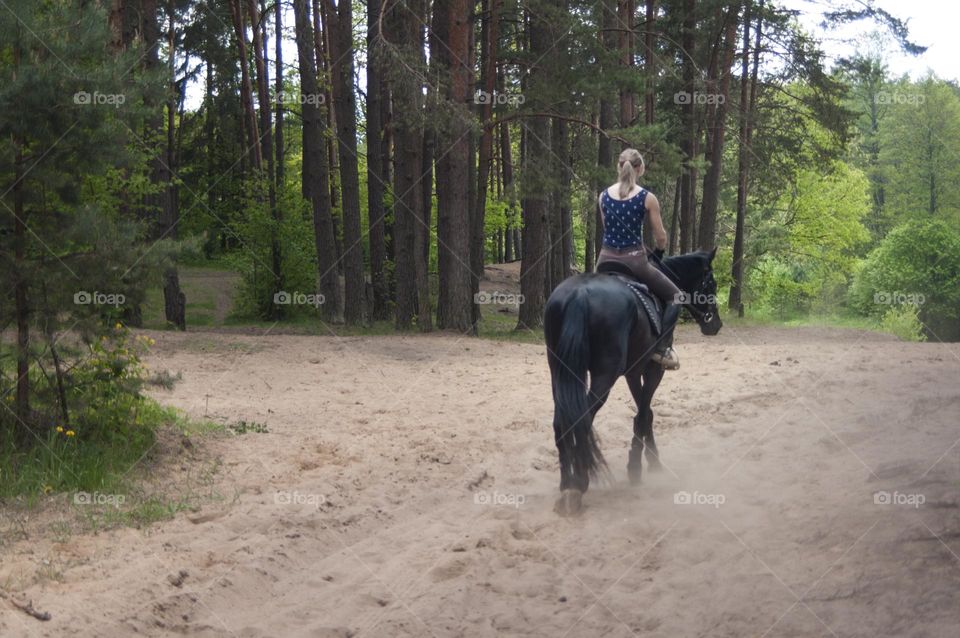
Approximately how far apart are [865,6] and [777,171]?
5.86 metres

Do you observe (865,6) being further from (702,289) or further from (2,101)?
(2,101)

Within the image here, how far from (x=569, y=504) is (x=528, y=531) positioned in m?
0.54

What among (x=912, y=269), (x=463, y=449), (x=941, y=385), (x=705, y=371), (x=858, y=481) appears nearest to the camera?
(x=858, y=481)

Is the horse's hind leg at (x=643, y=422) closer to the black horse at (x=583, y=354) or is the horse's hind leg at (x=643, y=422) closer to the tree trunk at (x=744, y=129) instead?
the black horse at (x=583, y=354)

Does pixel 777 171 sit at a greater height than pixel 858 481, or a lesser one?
greater

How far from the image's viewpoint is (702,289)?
10.1 metres

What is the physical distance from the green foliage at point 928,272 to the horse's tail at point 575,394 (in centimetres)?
3045

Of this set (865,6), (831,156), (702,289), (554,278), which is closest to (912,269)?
(831,156)

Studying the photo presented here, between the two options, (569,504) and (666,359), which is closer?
(569,504)

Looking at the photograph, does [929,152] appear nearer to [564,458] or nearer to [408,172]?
[408,172]

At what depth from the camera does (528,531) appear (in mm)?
7871

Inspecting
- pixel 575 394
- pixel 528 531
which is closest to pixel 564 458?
pixel 575 394

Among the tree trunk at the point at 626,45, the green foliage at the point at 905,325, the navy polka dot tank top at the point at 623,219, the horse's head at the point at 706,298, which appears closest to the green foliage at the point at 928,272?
the green foliage at the point at 905,325

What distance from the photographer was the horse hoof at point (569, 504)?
8.20m
